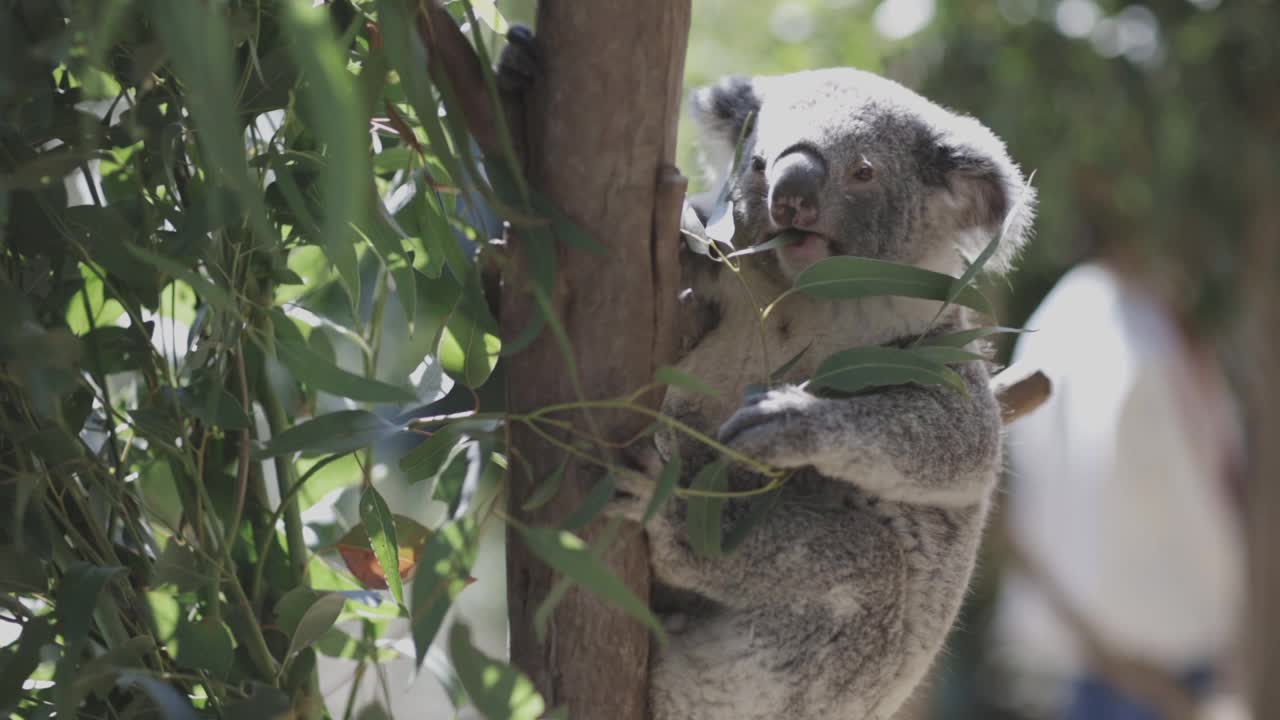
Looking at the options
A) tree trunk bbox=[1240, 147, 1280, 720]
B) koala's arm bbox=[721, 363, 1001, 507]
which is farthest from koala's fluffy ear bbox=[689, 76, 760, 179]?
tree trunk bbox=[1240, 147, 1280, 720]

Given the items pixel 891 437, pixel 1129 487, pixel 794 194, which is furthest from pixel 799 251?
pixel 1129 487

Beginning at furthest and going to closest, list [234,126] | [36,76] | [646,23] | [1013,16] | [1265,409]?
1. [1265,409]
2. [1013,16]
3. [646,23]
4. [36,76]
5. [234,126]

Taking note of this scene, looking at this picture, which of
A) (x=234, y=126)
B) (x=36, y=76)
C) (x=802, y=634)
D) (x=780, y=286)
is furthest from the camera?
(x=780, y=286)

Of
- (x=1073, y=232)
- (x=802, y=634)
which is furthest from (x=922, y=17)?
(x=802, y=634)

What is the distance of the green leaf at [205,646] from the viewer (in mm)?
1173

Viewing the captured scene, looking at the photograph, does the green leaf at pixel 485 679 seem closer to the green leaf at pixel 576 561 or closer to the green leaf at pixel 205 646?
the green leaf at pixel 576 561

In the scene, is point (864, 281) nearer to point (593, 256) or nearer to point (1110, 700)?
point (593, 256)

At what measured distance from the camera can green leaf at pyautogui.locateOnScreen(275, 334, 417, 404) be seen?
1134mm

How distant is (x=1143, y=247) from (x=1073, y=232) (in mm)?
335

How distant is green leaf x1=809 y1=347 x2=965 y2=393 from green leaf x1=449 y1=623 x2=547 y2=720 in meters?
0.49

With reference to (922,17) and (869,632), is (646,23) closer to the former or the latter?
(869,632)

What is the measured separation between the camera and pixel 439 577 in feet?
3.43

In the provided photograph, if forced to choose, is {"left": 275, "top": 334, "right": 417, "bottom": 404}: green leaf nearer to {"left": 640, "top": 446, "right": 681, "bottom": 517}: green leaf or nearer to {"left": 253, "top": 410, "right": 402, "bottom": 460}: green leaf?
{"left": 253, "top": 410, "right": 402, "bottom": 460}: green leaf

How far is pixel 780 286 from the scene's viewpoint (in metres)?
1.85
